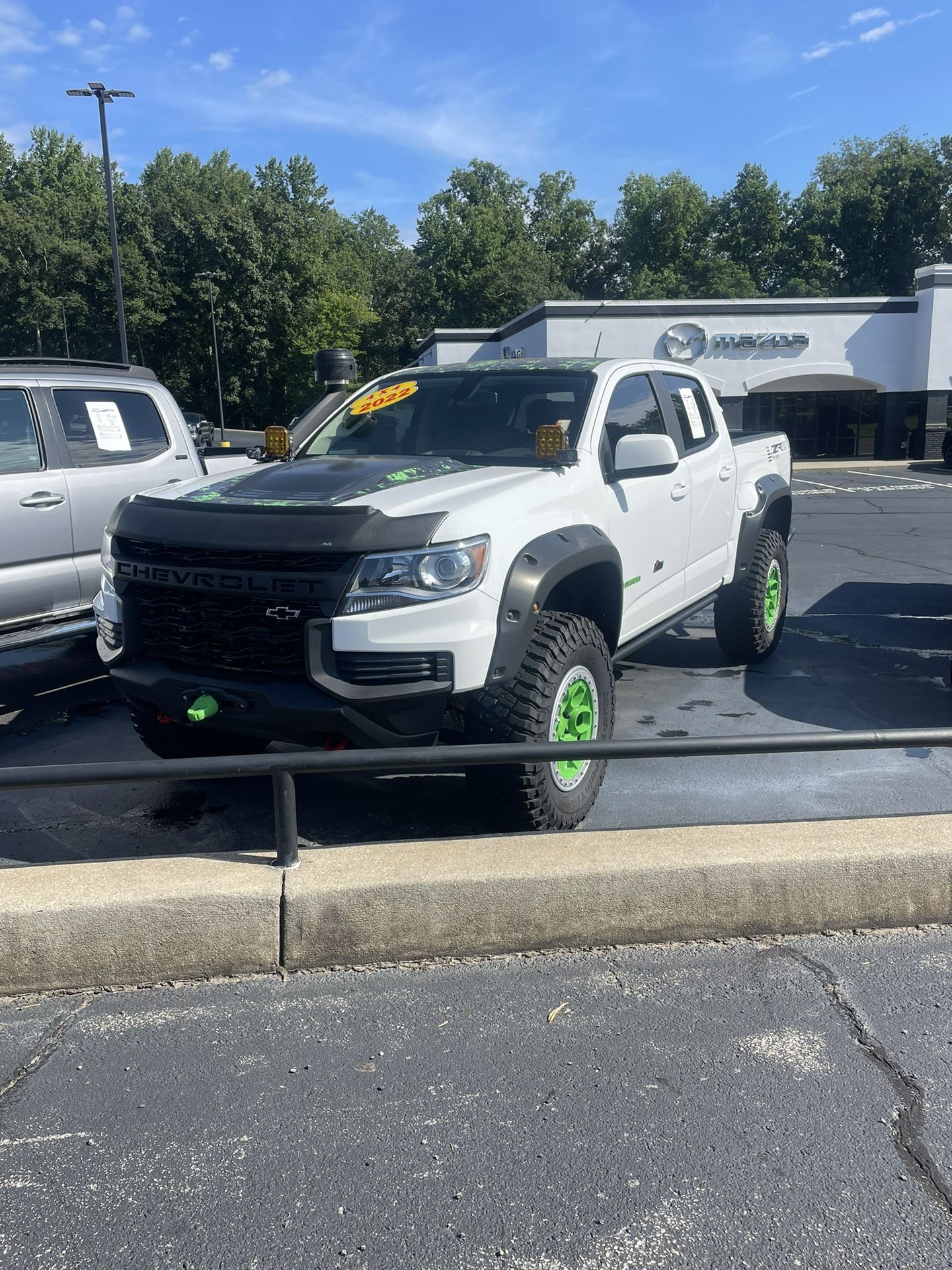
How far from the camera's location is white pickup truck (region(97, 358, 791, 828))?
3738mm

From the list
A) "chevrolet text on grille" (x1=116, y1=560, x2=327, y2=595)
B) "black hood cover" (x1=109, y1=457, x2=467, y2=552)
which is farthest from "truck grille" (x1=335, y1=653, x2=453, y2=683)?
"black hood cover" (x1=109, y1=457, x2=467, y2=552)

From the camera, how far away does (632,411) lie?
5.57 metres

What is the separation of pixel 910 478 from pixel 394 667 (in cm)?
2552

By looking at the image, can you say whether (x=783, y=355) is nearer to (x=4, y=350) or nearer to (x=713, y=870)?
(x=713, y=870)

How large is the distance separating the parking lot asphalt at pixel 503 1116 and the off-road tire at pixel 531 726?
0.71 metres

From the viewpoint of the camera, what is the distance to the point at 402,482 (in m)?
4.22

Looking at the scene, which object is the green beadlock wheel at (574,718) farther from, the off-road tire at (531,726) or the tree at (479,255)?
the tree at (479,255)

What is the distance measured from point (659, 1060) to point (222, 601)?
2210 mm

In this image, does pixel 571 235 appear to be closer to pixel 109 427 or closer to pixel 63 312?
pixel 63 312

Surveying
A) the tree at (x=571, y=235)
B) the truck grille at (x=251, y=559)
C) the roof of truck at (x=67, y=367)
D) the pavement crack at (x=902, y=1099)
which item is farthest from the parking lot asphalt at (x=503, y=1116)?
the tree at (x=571, y=235)

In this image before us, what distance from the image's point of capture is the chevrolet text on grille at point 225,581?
375 cm

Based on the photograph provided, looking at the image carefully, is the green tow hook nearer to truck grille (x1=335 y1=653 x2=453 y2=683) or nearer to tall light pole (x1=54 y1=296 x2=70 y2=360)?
truck grille (x1=335 y1=653 x2=453 y2=683)

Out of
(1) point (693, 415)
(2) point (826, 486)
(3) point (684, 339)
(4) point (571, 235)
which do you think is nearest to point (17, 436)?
(1) point (693, 415)

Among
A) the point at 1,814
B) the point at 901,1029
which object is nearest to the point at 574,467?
the point at 901,1029
